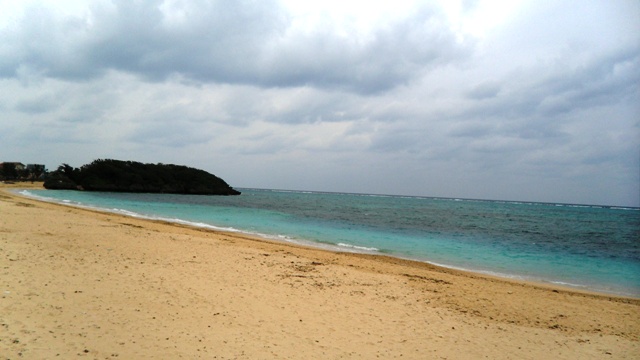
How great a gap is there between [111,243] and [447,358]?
438 inches

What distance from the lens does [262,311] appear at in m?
6.95

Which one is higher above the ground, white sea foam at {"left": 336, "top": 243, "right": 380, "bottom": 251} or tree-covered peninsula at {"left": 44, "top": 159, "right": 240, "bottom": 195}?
tree-covered peninsula at {"left": 44, "top": 159, "right": 240, "bottom": 195}

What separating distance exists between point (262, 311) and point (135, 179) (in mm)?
91380

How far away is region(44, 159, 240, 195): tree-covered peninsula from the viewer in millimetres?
71250

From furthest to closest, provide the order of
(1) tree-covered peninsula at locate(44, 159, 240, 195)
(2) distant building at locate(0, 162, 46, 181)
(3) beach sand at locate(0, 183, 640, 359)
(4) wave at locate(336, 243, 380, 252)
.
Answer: (2) distant building at locate(0, 162, 46, 181)
(1) tree-covered peninsula at locate(44, 159, 240, 195)
(4) wave at locate(336, 243, 380, 252)
(3) beach sand at locate(0, 183, 640, 359)

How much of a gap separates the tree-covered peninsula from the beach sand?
71240 mm

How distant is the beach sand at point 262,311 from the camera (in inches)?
206

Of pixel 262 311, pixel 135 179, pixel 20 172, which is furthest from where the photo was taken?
pixel 135 179

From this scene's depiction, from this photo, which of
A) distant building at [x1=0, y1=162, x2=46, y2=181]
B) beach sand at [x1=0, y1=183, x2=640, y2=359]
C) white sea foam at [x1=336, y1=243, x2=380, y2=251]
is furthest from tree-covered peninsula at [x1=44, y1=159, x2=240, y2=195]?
beach sand at [x1=0, y1=183, x2=640, y2=359]

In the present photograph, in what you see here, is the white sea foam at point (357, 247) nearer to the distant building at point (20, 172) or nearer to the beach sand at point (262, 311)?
the beach sand at point (262, 311)

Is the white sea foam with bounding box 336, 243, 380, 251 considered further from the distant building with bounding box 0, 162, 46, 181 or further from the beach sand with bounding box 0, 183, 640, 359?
the distant building with bounding box 0, 162, 46, 181

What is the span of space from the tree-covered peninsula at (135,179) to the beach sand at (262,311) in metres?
71.2

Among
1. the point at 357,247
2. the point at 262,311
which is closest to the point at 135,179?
the point at 357,247

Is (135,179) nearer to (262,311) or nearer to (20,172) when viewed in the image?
(20,172)
